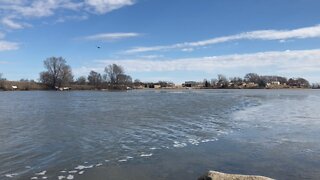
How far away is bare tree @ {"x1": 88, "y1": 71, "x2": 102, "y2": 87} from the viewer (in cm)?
15440

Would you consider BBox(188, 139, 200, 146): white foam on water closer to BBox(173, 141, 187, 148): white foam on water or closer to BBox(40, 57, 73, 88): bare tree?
BBox(173, 141, 187, 148): white foam on water

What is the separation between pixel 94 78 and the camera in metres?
156

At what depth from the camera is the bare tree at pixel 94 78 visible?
507ft

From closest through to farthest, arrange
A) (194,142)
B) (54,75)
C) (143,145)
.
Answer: (143,145)
(194,142)
(54,75)

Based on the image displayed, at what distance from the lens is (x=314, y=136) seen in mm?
17250

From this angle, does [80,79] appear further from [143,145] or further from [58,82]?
[143,145]

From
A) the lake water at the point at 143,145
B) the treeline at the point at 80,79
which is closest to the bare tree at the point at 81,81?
the treeline at the point at 80,79

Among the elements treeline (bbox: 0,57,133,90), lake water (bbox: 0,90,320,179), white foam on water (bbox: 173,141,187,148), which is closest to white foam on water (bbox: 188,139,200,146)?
lake water (bbox: 0,90,320,179)

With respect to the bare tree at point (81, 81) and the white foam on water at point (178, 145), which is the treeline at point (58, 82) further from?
the white foam on water at point (178, 145)

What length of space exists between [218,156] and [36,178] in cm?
569

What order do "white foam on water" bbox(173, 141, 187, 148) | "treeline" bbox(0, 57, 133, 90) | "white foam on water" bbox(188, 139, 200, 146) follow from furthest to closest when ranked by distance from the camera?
"treeline" bbox(0, 57, 133, 90)
"white foam on water" bbox(188, 139, 200, 146)
"white foam on water" bbox(173, 141, 187, 148)

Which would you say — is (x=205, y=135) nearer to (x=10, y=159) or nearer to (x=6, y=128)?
(x=10, y=159)

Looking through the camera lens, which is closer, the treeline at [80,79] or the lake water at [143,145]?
the lake water at [143,145]

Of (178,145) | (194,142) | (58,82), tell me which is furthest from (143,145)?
(58,82)
